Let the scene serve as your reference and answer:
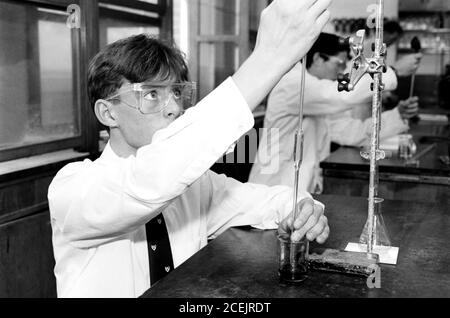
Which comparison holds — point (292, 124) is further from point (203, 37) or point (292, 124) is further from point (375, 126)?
point (375, 126)

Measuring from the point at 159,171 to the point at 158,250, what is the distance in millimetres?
547

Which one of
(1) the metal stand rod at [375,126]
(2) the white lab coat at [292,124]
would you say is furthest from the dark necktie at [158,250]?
(2) the white lab coat at [292,124]

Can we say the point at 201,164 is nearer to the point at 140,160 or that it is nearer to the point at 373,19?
the point at 140,160

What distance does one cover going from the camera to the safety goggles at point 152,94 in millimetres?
1646

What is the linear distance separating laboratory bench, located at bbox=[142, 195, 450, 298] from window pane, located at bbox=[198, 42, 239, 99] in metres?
3.33

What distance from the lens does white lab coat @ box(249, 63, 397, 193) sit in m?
3.72

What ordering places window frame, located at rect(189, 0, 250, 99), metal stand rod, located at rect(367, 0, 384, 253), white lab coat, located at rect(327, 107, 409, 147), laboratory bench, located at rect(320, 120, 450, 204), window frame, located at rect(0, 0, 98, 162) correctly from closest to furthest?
1. metal stand rod, located at rect(367, 0, 384, 253)
2. window frame, located at rect(0, 0, 98, 162)
3. laboratory bench, located at rect(320, 120, 450, 204)
4. white lab coat, located at rect(327, 107, 409, 147)
5. window frame, located at rect(189, 0, 250, 99)

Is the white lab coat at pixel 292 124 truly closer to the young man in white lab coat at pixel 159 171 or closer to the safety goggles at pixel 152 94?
the young man in white lab coat at pixel 159 171

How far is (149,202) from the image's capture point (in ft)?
3.80

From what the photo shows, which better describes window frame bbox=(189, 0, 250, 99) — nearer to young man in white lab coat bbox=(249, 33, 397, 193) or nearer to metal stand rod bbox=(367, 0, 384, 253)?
young man in white lab coat bbox=(249, 33, 397, 193)

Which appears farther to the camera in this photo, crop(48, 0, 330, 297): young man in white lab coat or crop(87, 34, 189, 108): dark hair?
A: crop(87, 34, 189, 108): dark hair

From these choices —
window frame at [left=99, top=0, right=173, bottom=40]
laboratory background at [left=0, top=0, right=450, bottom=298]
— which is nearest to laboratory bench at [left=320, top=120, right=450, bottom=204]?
laboratory background at [left=0, top=0, right=450, bottom=298]
